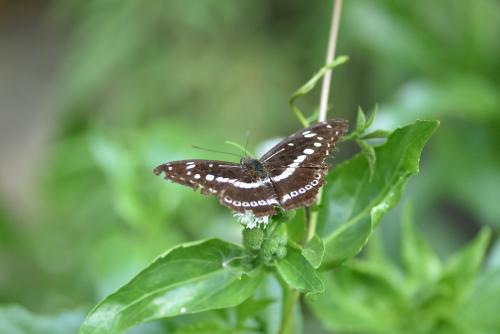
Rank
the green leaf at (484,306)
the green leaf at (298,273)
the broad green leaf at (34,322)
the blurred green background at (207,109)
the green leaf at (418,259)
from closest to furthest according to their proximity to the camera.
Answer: the green leaf at (298,273) → the broad green leaf at (34,322) → the green leaf at (484,306) → the green leaf at (418,259) → the blurred green background at (207,109)

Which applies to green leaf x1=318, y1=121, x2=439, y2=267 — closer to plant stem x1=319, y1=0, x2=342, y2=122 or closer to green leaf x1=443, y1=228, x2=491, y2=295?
plant stem x1=319, y1=0, x2=342, y2=122

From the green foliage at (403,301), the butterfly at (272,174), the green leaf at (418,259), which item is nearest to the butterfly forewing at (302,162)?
the butterfly at (272,174)

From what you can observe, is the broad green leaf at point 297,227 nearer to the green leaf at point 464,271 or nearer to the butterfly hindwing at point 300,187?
the butterfly hindwing at point 300,187

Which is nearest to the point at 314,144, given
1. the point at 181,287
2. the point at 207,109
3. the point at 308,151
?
the point at 308,151

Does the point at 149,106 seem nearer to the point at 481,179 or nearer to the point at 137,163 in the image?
the point at 137,163

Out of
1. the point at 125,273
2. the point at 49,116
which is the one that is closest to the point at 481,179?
the point at 125,273

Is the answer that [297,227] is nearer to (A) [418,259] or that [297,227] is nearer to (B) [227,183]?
(B) [227,183]
